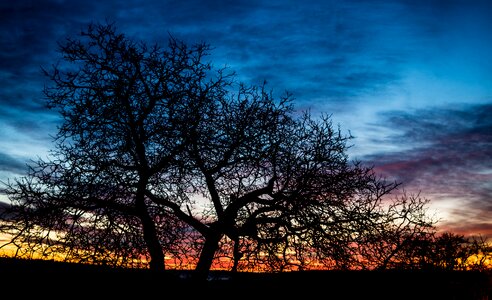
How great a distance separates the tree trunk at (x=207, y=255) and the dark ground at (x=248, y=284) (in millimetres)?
655

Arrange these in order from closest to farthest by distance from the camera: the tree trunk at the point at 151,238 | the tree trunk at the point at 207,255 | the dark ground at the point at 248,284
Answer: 1. the dark ground at the point at 248,284
2. the tree trunk at the point at 151,238
3. the tree trunk at the point at 207,255

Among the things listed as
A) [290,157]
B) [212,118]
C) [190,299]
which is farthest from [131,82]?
[190,299]

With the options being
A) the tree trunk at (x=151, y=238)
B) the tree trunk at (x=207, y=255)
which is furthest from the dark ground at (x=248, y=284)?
the tree trunk at (x=207, y=255)

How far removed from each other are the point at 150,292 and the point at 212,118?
564cm

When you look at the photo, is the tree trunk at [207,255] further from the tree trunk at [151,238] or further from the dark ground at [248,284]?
the tree trunk at [151,238]

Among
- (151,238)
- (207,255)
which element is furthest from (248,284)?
(151,238)

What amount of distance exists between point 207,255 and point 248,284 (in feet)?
5.73

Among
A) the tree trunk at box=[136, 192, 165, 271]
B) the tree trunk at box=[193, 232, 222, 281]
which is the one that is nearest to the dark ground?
the tree trunk at box=[136, 192, 165, 271]

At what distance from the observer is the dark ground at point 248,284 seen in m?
12.7

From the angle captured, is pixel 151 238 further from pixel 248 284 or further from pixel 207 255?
pixel 248 284

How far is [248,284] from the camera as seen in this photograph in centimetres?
1502

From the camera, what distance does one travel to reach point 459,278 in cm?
1348

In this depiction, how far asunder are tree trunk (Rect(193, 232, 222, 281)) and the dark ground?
0.66 meters

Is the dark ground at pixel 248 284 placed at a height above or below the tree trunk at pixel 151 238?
below
